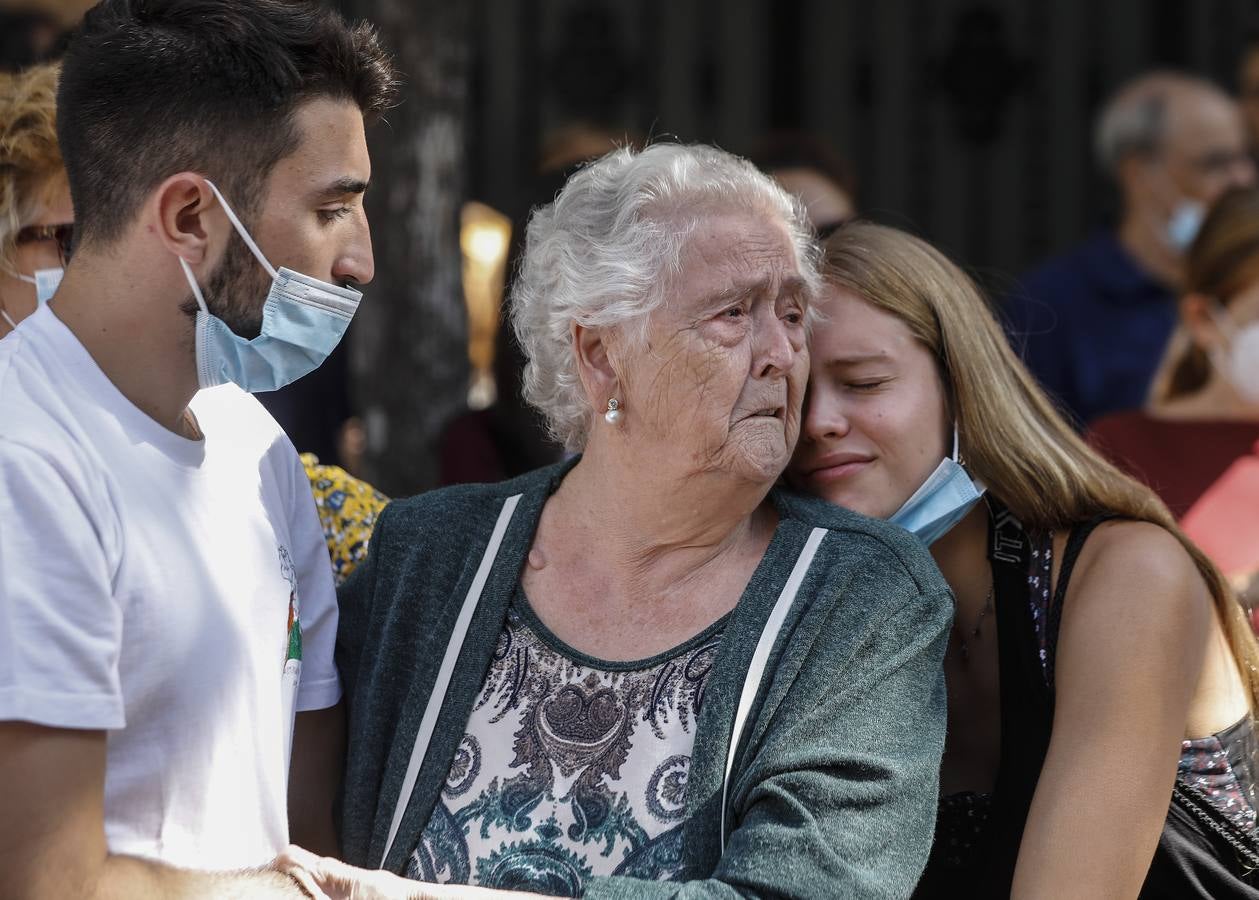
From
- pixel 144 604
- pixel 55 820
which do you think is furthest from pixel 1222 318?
pixel 55 820

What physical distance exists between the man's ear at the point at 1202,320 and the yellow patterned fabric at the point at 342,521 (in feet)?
7.26

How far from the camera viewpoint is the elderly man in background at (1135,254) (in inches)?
199

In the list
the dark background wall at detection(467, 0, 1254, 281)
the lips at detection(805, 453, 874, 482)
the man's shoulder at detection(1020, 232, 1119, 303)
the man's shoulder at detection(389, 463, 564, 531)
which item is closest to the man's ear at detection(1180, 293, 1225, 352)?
the man's shoulder at detection(1020, 232, 1119, 303)

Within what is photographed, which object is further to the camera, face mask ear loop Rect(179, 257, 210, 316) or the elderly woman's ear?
the elderly woman's ear

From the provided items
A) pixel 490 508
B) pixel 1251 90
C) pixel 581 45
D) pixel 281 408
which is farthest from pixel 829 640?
pixel 581 45

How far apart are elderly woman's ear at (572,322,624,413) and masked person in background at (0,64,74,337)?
2.70ft

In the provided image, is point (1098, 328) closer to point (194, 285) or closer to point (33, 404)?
point (194, 285)

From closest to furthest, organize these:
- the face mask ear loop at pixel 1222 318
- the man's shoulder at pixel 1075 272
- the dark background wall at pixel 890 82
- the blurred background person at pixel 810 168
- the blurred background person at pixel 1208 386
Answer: the blurred background person at pixel 1208 386, the face mask ear loop at pixel 1222 318, the blurred background person at pixel 810 168, the man's shoulder at pixel 1075 272, the dark background wall at pixel 890 82

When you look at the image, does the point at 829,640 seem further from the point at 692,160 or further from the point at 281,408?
the point at 281,408

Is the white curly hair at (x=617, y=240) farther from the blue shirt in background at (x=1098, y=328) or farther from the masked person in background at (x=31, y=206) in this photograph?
the blue shirt in background at (x=1098, y=328)

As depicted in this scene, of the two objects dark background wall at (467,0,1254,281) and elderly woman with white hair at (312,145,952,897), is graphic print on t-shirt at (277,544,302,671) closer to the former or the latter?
elderly woman with white hair at (312,145,952,897)

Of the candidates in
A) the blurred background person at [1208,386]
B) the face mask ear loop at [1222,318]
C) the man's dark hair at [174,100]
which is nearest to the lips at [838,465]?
the man's dark hair at [174,100]

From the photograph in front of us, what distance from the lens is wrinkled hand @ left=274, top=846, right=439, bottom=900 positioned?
6.59 feet

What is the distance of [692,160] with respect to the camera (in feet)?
7.97
